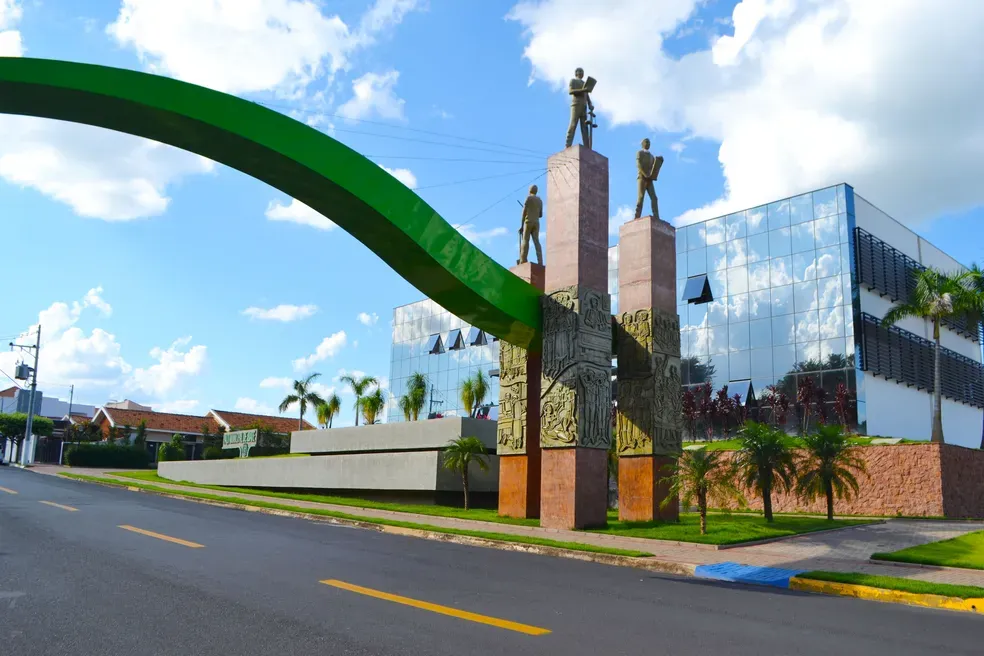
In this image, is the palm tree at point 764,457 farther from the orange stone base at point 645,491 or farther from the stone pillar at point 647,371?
the orange stone base at point 645,491

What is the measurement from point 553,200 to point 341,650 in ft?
50.4

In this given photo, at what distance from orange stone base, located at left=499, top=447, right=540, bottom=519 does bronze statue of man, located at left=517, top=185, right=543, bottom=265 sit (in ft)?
19.6

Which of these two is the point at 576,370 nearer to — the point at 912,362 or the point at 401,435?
the point at 401,435

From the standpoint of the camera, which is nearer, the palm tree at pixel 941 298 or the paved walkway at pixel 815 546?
the paved walkway at pixel 815 546

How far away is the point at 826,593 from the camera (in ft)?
33.8

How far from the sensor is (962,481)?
25844mm

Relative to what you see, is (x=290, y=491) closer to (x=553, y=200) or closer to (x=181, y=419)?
(x=553, y=200)

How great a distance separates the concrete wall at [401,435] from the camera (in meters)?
27.6

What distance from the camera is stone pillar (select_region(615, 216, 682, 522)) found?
19.5 m

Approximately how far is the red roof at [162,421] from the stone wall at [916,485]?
2242 inches

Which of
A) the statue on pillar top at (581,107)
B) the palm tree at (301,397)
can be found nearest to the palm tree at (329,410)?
the palm tree at (301,397)

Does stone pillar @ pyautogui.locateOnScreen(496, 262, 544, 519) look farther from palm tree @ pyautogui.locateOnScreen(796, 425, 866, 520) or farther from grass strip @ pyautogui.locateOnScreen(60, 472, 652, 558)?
palm tree @ pyautogui.locateOnScreen(796, 425, 866, 520)

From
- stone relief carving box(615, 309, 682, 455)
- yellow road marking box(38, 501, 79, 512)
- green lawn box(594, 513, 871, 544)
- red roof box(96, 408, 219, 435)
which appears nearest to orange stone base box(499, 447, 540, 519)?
green lawn box(594, 513, 871, 544)

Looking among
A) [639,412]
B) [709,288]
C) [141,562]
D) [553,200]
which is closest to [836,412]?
[709,288]
